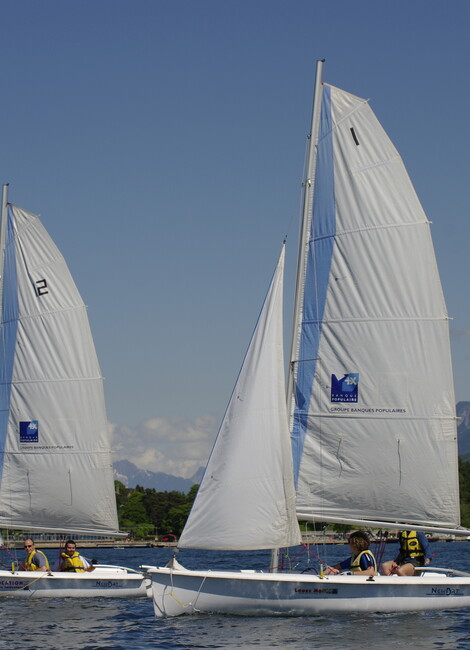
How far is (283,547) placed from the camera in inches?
1095

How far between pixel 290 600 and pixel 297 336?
7250 millimetres

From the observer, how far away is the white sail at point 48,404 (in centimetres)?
3781

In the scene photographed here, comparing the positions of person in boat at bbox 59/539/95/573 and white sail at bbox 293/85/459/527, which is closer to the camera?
white sail at bbox 293/85/459/527

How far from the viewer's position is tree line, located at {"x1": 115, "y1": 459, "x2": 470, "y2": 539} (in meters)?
171

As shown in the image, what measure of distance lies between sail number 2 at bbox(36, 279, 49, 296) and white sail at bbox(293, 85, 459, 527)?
12.2m

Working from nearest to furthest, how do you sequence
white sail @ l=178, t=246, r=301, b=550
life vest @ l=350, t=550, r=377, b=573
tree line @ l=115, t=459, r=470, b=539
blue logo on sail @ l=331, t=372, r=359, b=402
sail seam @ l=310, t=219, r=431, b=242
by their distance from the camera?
1. life vest @ l=350, t=550, r=377, b=573
2. white sail @ l=178, t=246, r=301, b=550
3. blue logo on sail @ l=331, t=372, r=359, b=402
4. sail seam @ l=310, t=219, r=431, b=242
5. tree line @ l=115, t=459, r=470, b=539

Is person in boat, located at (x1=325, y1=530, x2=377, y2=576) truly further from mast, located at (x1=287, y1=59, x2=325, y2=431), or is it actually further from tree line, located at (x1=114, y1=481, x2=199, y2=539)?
tree line, located at (x1=114, y1=481, x2=199, y2=539)

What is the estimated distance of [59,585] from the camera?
3306 cm

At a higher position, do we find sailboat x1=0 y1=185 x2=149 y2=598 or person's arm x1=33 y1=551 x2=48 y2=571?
sailboat x1=0 y1=185 x2=149 y2=598

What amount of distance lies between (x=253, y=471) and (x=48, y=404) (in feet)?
41.4

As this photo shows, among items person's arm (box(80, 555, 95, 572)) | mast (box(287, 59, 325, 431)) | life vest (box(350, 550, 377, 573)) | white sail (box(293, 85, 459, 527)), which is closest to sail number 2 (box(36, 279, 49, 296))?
person's arm (box(80, 555, 95, 572))

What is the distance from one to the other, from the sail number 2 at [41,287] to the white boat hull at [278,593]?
1468cm

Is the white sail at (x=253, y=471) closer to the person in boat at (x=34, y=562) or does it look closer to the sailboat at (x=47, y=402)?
the person in boat at (x=34, y=562)

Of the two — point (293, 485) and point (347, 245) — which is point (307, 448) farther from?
point (347, 245)
